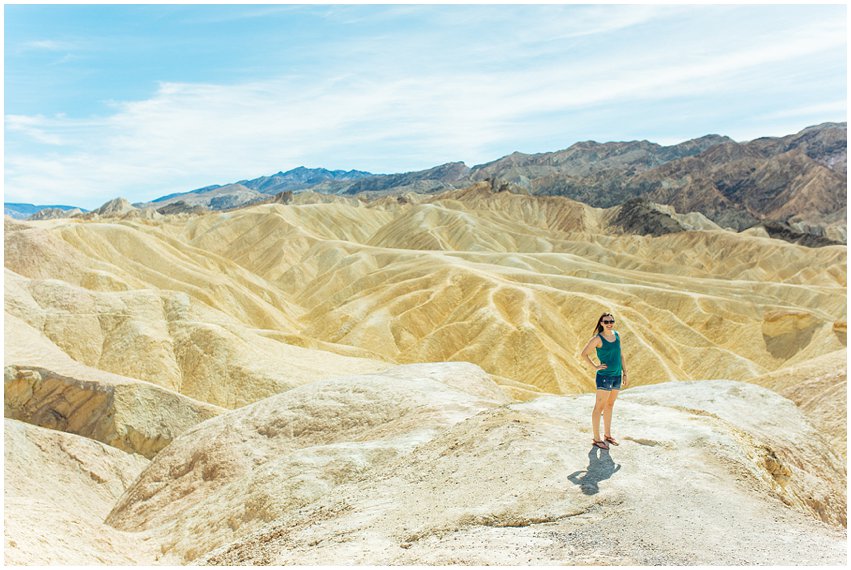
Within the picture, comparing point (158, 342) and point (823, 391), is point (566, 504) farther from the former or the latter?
point (158, 342)

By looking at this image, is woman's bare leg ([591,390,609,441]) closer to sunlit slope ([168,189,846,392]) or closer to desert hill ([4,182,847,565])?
desert hill ([4,182,847,565])

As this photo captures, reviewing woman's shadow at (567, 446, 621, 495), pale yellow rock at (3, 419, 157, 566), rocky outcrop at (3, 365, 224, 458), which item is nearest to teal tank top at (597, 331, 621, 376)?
woman's shadow at (567, 446, 621, 495)

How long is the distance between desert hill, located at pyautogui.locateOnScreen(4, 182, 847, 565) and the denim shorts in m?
1.13

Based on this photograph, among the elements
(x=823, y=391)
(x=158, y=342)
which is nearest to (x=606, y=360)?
(x=823, y=391)

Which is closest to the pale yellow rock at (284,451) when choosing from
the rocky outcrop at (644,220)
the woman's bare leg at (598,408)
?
the woman's bare leg at (598,408)

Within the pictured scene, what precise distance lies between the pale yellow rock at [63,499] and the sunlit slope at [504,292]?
2630cm

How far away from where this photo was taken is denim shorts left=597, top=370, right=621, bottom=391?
1145cm

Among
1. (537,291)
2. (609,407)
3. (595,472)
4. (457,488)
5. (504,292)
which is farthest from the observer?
(537,291)

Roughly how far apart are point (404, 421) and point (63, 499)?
10.1 metres

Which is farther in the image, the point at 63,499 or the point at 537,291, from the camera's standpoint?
the point at 537,291

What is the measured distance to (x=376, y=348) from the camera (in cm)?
6425

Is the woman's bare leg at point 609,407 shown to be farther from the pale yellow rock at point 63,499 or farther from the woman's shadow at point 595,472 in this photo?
the pale yellow rock at point 63,499

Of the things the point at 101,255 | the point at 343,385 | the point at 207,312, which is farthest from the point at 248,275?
the point at 343,385

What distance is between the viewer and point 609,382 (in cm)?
1148
